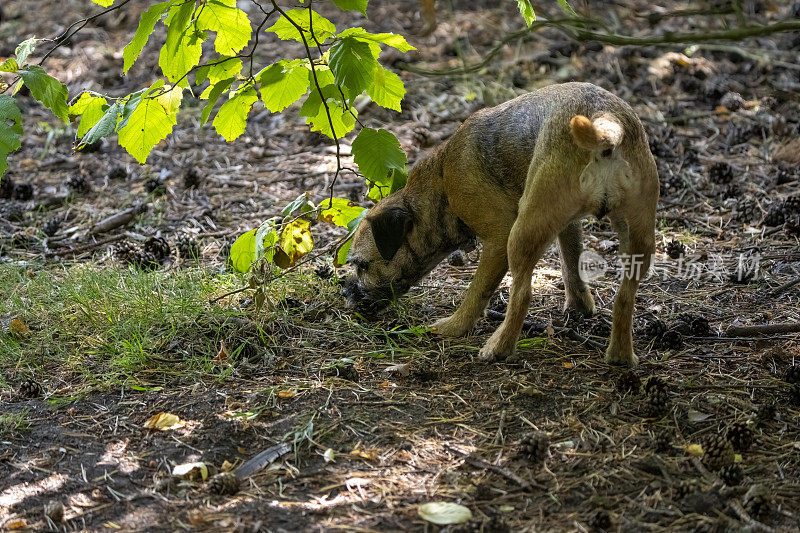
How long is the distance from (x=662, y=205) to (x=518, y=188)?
8.44 ft

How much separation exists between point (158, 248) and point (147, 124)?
1932 millimetres

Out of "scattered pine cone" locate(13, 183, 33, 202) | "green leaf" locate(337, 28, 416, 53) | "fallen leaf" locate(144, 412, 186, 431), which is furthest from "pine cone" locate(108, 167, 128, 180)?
"fallen leaf" locate(144, 412, 186, 431)

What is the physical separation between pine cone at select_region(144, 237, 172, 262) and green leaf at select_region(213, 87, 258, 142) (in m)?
1.72

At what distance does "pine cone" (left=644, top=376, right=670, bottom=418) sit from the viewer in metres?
3.71

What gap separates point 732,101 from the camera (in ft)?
27.2

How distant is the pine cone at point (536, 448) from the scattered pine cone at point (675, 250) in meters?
2.89

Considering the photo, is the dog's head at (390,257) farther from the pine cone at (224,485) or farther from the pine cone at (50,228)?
the pine cone at (50,228)

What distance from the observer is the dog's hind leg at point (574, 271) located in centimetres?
502

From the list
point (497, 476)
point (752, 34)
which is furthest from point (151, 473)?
point (752, 34)

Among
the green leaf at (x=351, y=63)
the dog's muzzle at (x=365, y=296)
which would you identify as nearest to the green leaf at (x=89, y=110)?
the green leaf at (x=351, y=63)

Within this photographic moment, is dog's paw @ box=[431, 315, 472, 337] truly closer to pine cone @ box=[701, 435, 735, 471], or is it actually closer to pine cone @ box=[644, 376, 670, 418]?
pine cone @ box=[644, 376, 670, 418]

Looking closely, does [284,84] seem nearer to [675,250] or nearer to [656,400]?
[656,400]

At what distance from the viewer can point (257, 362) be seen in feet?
14.5

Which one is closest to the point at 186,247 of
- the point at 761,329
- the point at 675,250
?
the point at 675,250
